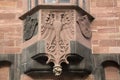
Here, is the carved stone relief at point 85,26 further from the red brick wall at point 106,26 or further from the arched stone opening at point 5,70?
the arched stone opening at point 5,70

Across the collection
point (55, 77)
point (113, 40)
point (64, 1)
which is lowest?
point (55, 77)

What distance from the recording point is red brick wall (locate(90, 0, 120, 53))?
11078 millimetres

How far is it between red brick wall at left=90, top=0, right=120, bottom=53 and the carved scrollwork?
1179 mm

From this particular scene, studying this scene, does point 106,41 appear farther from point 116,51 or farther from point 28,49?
point 28,49

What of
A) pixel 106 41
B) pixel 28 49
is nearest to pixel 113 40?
pixel 106 41

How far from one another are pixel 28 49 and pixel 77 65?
0.98m

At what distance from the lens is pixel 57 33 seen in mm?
10562

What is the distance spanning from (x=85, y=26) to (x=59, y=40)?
0.72 metres

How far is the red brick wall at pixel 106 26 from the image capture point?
11.1 m

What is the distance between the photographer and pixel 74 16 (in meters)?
10.8

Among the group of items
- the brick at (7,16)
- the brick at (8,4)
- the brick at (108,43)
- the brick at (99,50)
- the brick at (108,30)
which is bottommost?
the brick at (99,50)

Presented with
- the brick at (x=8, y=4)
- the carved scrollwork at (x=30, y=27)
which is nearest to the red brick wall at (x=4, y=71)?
the carved scrollwork at (x=30, y=27)

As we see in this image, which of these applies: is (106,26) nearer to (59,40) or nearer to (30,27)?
(59,40)

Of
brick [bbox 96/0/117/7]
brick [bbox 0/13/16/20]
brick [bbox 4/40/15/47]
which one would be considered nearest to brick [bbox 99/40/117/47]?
brick [bbox 96/0/117/7]
